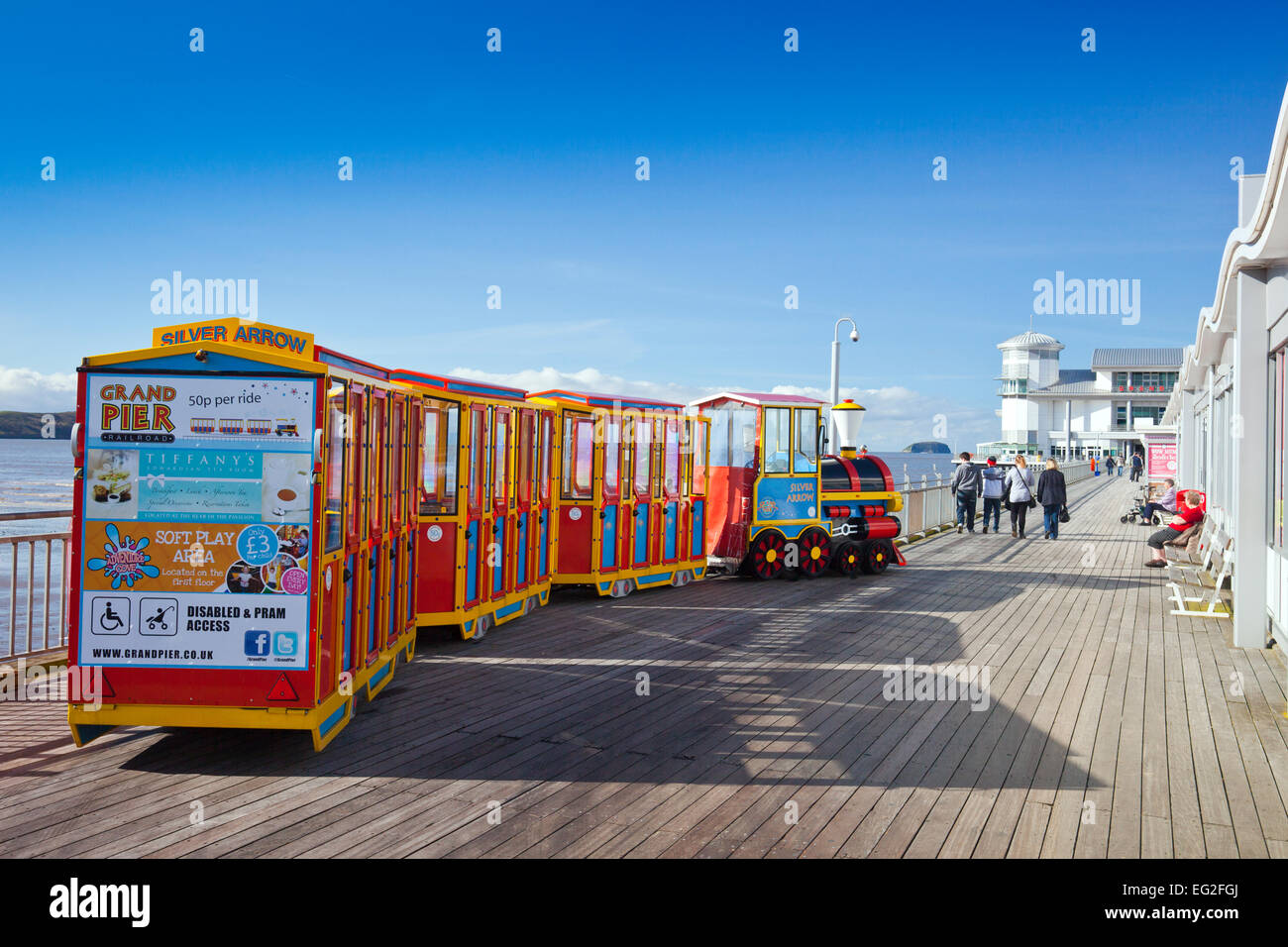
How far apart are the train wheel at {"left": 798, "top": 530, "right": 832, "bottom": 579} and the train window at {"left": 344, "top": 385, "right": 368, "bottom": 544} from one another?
312 inches

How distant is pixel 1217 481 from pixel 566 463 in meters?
10.8

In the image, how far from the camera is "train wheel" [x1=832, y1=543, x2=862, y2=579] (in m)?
13.3

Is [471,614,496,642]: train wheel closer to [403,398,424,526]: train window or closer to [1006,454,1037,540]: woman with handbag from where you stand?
[403,398,424,526]: train window

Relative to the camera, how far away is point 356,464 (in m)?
5.97

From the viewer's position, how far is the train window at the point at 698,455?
484 inches

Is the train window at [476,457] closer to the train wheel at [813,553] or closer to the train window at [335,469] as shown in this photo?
the train window at [335,469]

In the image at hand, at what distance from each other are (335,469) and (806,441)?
8.17 meters

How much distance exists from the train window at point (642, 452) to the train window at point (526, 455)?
1.73 m

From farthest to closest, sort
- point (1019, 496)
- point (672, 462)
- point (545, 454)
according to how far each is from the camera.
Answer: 1. point (1019, 496)
2. point (672, 462)
3. point (545, 454)

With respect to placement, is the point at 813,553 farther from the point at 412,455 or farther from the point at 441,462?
the point at 412,455

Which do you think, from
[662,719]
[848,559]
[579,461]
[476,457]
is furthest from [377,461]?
[848,559]

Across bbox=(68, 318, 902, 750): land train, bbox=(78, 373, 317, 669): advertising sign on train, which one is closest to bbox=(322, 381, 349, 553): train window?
bbox=(68, 318, 902, 750): land train
